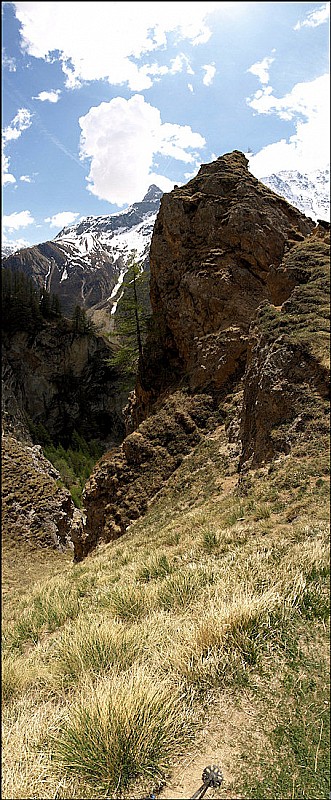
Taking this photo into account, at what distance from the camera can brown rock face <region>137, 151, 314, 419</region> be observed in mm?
17047

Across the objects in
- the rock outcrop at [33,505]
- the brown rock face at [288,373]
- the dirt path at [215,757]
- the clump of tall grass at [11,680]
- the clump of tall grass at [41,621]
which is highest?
the brown rock face at [288,373]

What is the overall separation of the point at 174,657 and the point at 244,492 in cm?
642

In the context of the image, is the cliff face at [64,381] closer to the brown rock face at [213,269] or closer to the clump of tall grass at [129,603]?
the brown rock face at [213,269]

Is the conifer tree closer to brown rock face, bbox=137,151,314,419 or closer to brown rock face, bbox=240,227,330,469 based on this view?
brown rock face, bbox=137,151,314,419

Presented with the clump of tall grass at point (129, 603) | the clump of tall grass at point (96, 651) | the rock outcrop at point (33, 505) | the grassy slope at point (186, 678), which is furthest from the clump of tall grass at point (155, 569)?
the rock outcrop at point (33, 505)

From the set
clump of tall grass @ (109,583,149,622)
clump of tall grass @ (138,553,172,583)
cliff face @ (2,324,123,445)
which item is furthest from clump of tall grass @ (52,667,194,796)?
cliff face @ (2,324,123,445)

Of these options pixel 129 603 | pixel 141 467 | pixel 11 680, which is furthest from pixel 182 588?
pixel 141 467

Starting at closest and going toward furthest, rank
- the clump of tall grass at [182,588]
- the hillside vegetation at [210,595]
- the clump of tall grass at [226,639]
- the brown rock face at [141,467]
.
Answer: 1. the hillside vegetation at [210,595]
2. the clump of tall grass at [226,639]
3. the clump of tall grass at [182,588]
4. the brown rock face at [141,467]

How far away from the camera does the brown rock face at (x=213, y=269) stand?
17.0 meters

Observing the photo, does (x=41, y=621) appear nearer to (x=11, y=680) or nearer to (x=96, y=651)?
(x=11, y=680)

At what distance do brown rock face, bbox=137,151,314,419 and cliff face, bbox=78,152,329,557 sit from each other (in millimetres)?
51

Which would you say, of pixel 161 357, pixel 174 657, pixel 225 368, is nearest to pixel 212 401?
pixel 225 368

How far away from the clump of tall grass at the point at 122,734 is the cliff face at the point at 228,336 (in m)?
7.52

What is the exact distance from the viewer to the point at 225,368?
16453 millimetres
